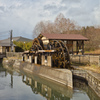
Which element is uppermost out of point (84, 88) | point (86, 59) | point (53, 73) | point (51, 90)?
point (86, 59)

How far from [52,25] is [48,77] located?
115 feet

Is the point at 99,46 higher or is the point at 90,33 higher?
the point at 90,33

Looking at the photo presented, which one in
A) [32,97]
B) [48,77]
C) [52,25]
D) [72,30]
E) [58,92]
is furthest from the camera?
[52,25]

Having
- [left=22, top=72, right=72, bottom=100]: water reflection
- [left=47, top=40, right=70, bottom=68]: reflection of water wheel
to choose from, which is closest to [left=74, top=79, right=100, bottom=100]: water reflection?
[left=22, top=72, right=72, bottom=100]: water reflection

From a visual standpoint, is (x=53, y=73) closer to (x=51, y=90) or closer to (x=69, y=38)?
(x=51, y=90)

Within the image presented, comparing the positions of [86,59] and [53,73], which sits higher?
[86,59]

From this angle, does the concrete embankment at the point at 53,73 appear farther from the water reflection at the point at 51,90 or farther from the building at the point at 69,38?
the building at the point at 69,38

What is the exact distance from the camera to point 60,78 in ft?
43.0

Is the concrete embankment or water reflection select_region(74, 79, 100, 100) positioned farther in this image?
the concrete embankment

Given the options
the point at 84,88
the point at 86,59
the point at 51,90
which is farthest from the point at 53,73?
the point at 86,59

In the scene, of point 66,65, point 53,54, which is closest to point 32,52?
point 53,54

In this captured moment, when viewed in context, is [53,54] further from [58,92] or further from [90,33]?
[90,33]

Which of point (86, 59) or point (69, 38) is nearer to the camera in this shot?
point (86, 59)

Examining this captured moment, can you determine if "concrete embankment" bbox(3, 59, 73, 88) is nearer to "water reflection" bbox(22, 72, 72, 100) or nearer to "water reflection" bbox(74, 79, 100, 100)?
"water reflection" bbox(22, 72, 72, 100)
